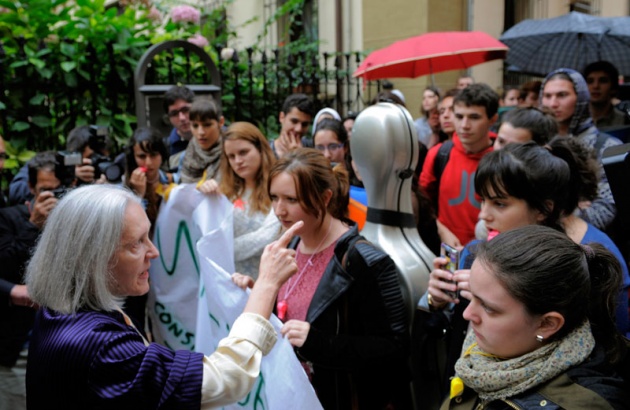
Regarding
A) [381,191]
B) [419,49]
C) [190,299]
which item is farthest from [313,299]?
[419,49]

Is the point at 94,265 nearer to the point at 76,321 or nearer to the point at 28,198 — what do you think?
the point at 76,321

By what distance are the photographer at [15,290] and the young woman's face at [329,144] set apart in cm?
182

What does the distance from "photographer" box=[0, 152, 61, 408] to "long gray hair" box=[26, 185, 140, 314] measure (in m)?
1.53

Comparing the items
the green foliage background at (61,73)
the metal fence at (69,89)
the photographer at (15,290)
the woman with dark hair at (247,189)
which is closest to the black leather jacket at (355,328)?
the woman with dark hair at (247,189)

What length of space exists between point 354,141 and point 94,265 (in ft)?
4.57

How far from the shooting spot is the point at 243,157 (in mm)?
3561

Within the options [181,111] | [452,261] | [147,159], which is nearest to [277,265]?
[452,261]

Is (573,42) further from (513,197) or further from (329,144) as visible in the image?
(513,197)

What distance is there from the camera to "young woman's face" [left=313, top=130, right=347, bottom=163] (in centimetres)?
427

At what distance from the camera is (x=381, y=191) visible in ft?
8.87

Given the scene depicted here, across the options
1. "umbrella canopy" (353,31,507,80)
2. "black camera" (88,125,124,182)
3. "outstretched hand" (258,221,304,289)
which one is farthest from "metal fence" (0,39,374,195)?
"outstretched hand" (258,221,304,289)

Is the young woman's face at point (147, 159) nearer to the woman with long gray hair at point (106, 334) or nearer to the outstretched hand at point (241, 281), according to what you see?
the outstretched hand at point (241, 281)

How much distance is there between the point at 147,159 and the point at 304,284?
1.92 metres

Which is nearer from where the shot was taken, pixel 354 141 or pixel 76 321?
pixel 76 321
